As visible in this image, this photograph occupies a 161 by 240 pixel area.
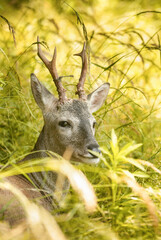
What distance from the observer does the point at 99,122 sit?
190 inches

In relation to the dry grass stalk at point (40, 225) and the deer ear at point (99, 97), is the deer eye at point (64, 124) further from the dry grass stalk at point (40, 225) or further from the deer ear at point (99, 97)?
the dry grass stalk at point (40, 225)

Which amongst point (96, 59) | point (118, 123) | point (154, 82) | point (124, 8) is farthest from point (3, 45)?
point (124, 8)

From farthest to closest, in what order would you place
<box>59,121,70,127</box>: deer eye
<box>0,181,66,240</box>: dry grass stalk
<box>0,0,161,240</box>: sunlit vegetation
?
1. <box>59,121,70,127</box>: deer eye
2. <box>0,0,161,240</box>: sunlit vegetation
3. <box>0,181,66,240</box>: dry grass stalk

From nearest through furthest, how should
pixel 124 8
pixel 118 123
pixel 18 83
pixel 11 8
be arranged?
pixel 18 83
pixel 118 123
pixel 11 8
pixel 124 8

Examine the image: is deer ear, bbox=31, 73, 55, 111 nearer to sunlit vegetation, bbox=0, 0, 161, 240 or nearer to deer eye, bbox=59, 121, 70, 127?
sunlit vegetation, bbox=0, 0, 161, 240

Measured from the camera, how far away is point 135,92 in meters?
5.57

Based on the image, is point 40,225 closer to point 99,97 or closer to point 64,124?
point 64,124

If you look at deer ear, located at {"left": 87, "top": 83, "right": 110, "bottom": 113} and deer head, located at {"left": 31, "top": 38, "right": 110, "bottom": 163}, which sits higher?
deer ear, located at {"left": 87, "top": 83, "right": 110, "bottom": 113}

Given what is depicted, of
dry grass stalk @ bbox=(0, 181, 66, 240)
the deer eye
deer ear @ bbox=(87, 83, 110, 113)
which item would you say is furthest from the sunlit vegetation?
the deer eye

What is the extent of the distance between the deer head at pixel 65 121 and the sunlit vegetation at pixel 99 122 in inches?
7.8

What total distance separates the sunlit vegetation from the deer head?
20cm

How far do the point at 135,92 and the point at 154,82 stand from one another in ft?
5.54

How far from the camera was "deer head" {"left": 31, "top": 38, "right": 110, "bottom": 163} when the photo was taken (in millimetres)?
3695

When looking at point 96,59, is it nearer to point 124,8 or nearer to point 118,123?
point 118,123
